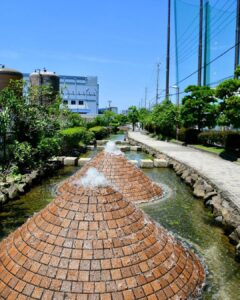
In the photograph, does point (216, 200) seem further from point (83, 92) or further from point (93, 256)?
point (83, 92)

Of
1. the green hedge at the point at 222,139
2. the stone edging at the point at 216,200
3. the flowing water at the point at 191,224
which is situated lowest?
the flowing water at the point at 191,224

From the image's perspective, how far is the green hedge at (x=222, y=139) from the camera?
69.3 feet

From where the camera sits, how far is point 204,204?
1140 cm

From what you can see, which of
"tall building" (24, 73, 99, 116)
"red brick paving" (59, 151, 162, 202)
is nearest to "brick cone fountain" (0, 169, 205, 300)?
"red brick paving" (59, 151, 162, 202)

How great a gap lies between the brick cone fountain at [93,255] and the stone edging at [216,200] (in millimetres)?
3195

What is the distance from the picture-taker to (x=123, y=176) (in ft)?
33.0

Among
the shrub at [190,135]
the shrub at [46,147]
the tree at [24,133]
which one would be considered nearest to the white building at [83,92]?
the shrub at [190,135]

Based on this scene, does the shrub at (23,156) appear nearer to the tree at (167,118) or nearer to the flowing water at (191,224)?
the flowing water at (191,224)

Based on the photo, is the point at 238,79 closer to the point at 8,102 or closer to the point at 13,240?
the point at 8,102

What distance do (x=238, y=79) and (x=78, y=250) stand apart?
56.9 ft

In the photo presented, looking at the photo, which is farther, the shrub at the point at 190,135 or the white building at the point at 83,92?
the white building at the point at 83,92

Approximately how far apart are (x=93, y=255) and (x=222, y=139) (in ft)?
68.9

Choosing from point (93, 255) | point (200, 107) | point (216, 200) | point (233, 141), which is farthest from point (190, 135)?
point (93, 255)

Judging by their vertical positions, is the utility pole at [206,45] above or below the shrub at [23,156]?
above
